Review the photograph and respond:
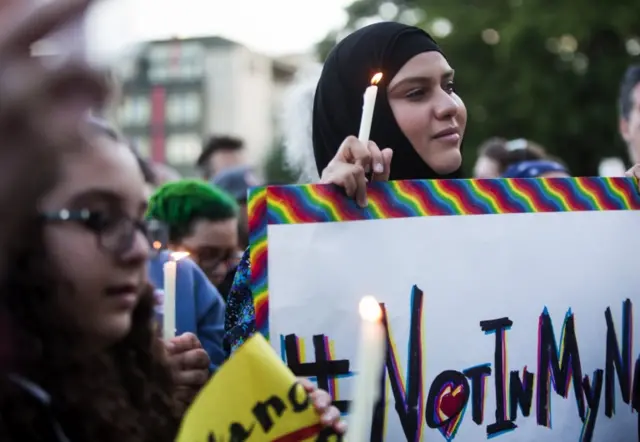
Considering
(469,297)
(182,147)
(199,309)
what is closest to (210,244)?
(199,309)

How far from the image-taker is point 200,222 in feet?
10.9

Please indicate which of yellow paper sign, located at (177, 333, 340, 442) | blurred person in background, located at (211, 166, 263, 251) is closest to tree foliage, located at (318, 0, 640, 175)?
blurred person in background, located at (211, 166, 263, 251)

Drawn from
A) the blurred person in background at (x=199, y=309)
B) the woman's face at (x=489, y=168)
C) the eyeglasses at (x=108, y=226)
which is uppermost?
the woman's face at (x=489, y=168)

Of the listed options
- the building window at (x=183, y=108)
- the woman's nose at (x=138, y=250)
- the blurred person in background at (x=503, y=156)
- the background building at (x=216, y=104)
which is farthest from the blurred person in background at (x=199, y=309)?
the building window at (x=183, y=108)

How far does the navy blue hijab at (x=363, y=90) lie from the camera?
189 cm

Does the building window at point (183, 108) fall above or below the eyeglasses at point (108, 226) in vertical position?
above

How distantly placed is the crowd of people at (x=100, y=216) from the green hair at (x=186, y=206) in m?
1.35

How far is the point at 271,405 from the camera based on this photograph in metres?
1.34

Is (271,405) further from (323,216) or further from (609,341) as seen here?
(609,341)

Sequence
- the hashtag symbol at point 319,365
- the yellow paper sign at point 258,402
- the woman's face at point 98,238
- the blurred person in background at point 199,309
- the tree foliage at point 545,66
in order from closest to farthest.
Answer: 1. the woman's face at point 98,238
2. the yellow paper sign at point 258,402
3. the hashtag symbol at point 319,365
4. the blurred person in background at point 199,309
5. the tree foliage at point 545,66

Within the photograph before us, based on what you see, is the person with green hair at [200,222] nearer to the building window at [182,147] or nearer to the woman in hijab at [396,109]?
the woman in hijab at [396,109]

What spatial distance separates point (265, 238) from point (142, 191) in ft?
1.43

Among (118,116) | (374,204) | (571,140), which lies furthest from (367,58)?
(571,140)

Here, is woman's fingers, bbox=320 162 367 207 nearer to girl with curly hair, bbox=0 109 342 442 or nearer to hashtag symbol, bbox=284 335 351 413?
hashtag symbol, bbox=284 335 351 413
